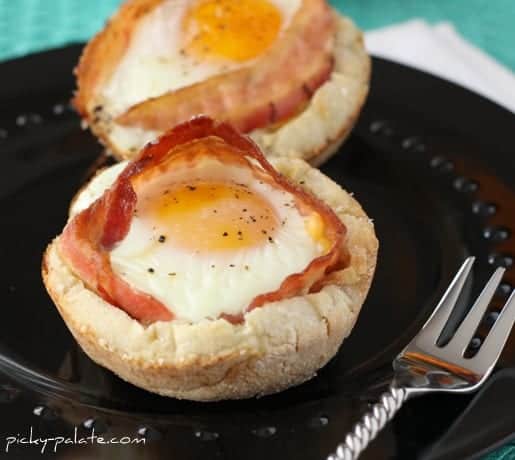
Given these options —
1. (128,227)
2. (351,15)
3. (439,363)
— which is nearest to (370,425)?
(439,363)

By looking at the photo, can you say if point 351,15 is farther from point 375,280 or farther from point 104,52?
point 375,280

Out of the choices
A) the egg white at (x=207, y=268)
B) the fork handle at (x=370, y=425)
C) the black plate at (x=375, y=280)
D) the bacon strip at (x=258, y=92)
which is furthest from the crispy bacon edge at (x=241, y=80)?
the fork handle at (x=370, y=425)

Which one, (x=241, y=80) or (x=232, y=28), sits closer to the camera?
(x=241, y=80)

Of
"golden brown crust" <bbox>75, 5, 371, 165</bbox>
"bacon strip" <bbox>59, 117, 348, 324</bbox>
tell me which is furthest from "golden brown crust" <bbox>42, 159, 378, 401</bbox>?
"golden brown crust" <bbox>75, 5, 371, 165</bbox>

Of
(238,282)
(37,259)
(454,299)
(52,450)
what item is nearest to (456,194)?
(454,299)

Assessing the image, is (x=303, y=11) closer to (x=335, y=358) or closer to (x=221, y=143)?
(x=221, y=143)

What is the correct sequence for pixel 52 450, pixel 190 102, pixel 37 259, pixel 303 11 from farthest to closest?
pixel 303 11 < pixel 190 102 < pixel 37 259 < pixel 52 450

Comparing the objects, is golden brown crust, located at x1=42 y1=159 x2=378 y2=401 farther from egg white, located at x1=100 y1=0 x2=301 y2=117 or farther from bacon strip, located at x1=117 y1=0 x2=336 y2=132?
egg white, located at x1=100 y1=0 x2=301 y2=117
